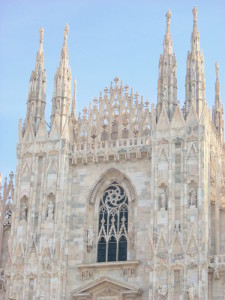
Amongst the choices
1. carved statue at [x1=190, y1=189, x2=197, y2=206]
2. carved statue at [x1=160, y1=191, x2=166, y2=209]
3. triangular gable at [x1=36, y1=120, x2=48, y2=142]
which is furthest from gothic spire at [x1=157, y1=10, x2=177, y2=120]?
triangular gable at [x1=36, y1=120, x2=48, y2=142]

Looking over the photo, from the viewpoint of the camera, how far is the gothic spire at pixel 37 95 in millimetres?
34938

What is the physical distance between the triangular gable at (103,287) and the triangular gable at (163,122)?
5.86 meters

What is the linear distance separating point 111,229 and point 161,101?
5.18m

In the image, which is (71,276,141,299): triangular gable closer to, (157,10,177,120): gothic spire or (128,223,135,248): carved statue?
(128,223,135,248): carved statue

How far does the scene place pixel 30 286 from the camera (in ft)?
105

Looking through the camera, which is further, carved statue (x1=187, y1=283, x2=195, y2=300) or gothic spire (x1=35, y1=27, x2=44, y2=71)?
gothic spire (x1=35, y1=27, x2=44, y2=71)

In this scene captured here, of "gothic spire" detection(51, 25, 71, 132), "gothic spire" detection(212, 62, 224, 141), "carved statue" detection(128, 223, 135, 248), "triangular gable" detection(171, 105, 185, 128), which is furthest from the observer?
"gothic spire" detection(212, 62, 224, 141)

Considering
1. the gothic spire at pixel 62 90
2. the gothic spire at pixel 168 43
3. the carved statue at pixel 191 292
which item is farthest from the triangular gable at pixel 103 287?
the gothic spire at pixel 168 43

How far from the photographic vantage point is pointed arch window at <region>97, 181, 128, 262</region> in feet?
106

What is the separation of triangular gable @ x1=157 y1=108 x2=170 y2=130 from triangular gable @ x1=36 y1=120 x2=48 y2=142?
4591 mm

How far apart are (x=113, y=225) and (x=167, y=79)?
233 inches

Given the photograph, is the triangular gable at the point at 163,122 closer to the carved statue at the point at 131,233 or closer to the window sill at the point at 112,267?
the carved statue at the point at 131,233

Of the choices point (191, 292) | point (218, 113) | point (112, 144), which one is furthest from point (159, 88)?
point (191, 292)

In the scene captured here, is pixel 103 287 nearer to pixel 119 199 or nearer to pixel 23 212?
pixel 119 199
